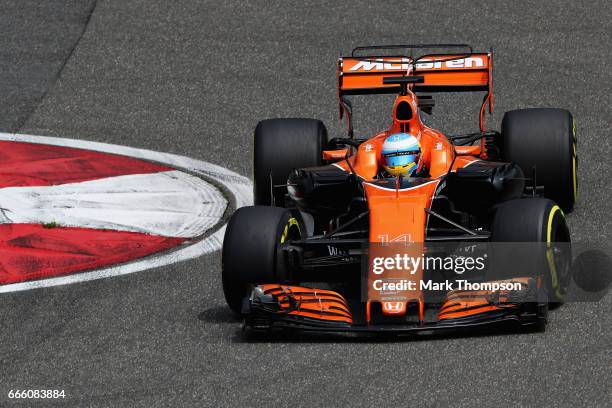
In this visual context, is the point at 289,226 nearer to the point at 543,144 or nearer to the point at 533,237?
the point at 533,237

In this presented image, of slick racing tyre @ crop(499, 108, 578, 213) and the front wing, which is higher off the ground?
slick racing tyre @ crop(499, 108, 578, 213)

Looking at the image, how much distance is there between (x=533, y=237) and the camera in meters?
10.6

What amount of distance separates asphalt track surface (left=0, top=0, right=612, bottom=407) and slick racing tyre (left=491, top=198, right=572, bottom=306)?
0.32 metres

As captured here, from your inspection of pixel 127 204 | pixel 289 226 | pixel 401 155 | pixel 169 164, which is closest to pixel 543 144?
pixel 401 155

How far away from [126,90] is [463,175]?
302 inches

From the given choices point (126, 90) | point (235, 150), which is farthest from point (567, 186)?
point (126, 90)

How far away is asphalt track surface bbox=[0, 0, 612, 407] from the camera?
9695 mm

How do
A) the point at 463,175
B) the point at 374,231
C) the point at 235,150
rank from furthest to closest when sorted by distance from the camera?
the point at 235,150, the point at 463,175, the point at 374,231

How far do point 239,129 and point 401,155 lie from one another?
5.55 metres

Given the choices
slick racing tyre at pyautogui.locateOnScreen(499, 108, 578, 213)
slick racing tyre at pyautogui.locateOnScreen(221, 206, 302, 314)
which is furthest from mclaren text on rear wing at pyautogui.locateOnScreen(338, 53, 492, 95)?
slick racing tyre at pyautogui.locateOnScreen(221, 206, 302, 314)

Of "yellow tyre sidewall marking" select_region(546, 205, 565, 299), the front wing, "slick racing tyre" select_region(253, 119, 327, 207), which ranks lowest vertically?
the front wing

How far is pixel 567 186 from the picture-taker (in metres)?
13.4

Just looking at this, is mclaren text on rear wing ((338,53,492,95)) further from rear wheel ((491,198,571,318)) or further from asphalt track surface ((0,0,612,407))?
rear wheel ((491,198,571,318))

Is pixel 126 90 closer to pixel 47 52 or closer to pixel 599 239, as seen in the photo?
pixel 47 52
